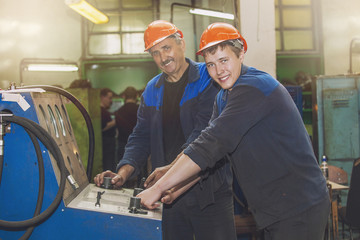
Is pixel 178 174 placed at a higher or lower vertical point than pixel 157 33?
lower

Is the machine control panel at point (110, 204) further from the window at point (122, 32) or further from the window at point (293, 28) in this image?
the window at point (293, 28)

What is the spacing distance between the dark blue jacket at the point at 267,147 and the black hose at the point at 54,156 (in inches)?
19.0

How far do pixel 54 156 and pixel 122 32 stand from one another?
7.98m

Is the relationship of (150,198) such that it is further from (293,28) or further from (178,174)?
(293,28)

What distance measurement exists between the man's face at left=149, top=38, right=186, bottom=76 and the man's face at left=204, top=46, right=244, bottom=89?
1.69 feet

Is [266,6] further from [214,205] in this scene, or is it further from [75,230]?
[75,230]

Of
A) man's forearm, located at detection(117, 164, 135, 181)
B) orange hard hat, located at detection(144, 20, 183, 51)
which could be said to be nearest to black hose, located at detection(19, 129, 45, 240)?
man's forearm, located at detection(117, 164, 135, 181)

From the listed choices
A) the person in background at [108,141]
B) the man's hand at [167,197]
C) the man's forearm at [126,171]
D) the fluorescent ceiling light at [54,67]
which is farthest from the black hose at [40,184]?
the fluorescent ceiling light at [54,67]

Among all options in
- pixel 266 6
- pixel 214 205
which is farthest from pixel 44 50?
pixel 214 205

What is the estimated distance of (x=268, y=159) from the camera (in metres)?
1.47

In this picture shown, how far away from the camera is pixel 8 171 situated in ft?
4.55

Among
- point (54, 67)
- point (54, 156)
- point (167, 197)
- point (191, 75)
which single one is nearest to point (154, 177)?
point (167, 197)

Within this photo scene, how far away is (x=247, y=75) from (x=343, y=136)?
3.33 metres

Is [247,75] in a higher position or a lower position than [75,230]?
higher
